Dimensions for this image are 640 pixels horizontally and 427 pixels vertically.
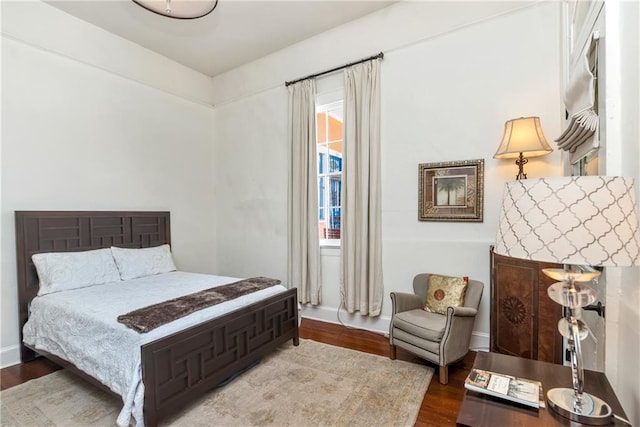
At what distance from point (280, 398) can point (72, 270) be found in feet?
7.41

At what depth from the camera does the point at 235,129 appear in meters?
4.59

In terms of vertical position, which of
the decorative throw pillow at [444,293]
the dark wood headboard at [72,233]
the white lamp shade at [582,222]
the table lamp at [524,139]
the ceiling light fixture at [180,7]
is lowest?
the decorative throw pillow at [444,293]

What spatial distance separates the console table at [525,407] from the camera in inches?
41.4

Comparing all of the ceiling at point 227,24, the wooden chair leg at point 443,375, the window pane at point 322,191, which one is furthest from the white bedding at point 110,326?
the ceiling at point 227,24

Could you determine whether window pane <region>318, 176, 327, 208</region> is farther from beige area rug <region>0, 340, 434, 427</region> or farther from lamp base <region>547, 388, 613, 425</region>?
lamp base <region>547, 388, 613, 425</region>

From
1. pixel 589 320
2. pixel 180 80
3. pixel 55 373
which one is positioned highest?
pixel 180 80

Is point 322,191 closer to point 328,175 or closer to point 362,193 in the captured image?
point 328,175

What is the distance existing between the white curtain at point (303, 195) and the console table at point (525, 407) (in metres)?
2.51

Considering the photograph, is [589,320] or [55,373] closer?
[589,320]

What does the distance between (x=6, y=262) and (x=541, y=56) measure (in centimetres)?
499

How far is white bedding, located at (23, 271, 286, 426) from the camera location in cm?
185

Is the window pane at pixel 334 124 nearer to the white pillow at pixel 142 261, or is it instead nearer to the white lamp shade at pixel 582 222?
the white pillow at pixel 142 261

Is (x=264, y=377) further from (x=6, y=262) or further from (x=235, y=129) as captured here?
(x=235, y=129)

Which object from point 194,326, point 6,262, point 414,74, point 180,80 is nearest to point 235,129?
point 180,80
